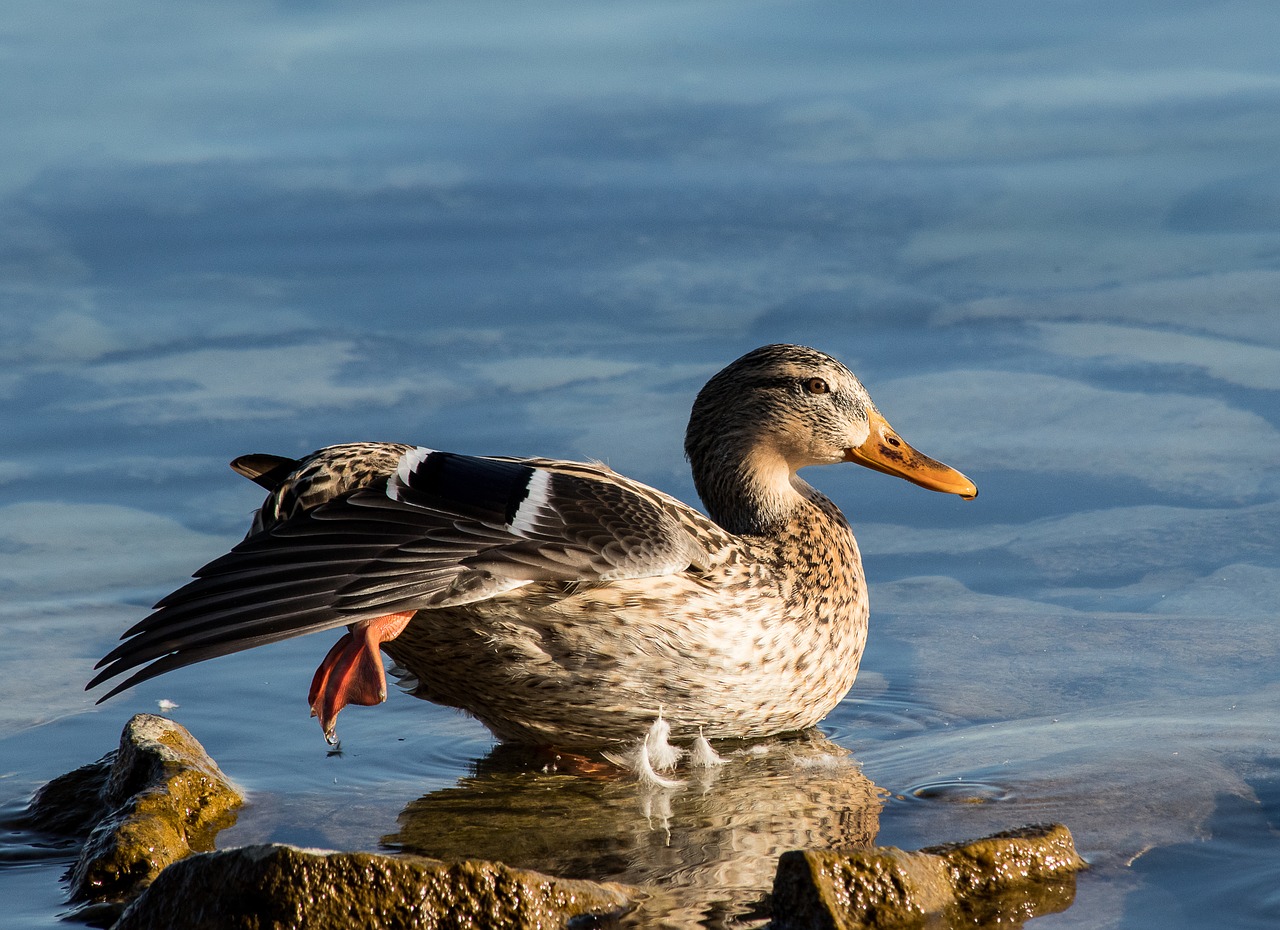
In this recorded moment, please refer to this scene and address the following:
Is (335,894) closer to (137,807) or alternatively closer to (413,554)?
(137,807)

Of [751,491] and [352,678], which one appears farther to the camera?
[751,491]

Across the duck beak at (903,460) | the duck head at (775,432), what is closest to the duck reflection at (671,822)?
the duck head at (775,432)

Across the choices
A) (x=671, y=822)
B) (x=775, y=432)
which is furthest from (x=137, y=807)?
(x=775, y=432)

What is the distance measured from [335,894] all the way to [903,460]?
327cm

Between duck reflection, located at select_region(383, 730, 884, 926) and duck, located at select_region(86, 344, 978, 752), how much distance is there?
0.63 ft

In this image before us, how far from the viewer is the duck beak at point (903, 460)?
21.9ft

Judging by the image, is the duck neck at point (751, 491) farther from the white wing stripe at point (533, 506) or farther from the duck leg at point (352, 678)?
the duck leg at point (352, 678)

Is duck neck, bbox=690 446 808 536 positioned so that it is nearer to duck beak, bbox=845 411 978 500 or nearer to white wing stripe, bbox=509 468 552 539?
duck beak, bbox=845 411 978 500

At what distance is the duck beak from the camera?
668 cm

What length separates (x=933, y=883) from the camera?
420 centimetres

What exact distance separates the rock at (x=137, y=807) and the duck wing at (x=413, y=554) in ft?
0.73

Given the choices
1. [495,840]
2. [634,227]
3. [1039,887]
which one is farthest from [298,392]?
[1039,887]

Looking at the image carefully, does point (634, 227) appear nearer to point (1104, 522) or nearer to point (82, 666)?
point (1104, 522)

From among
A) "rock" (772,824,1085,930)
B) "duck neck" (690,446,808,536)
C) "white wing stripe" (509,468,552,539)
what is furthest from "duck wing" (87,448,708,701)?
"rock" (772,824,1085,930)
